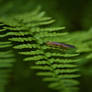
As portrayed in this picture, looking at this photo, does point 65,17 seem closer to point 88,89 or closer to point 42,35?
point 88,89

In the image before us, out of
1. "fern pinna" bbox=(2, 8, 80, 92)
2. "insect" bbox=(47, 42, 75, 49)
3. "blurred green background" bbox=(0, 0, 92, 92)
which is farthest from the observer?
"blurred green background" bbox=(0, 0, 92, 92)

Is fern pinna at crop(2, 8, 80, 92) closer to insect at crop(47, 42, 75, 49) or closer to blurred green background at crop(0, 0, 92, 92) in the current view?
insect at crop(47, 42, 75, 49)

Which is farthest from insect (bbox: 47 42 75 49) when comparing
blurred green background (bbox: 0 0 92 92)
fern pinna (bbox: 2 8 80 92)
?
blurred green background (bbox: 0 0 92 92)

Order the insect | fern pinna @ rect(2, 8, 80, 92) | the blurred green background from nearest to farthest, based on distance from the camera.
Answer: fern pinna @ rect(2, 8, 80, 92)
the insect
the blurred green background

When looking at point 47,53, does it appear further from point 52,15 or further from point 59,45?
point 52,15

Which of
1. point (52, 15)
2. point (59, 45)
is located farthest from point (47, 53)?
point (52, 15)

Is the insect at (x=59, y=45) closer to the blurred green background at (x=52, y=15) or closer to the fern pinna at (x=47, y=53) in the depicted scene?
the fern pinna at (x=47, y=53)

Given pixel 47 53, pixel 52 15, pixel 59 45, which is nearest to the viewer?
pixel 47 53

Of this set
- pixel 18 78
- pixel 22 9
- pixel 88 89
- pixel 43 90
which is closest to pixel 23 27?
pixel 22 9
